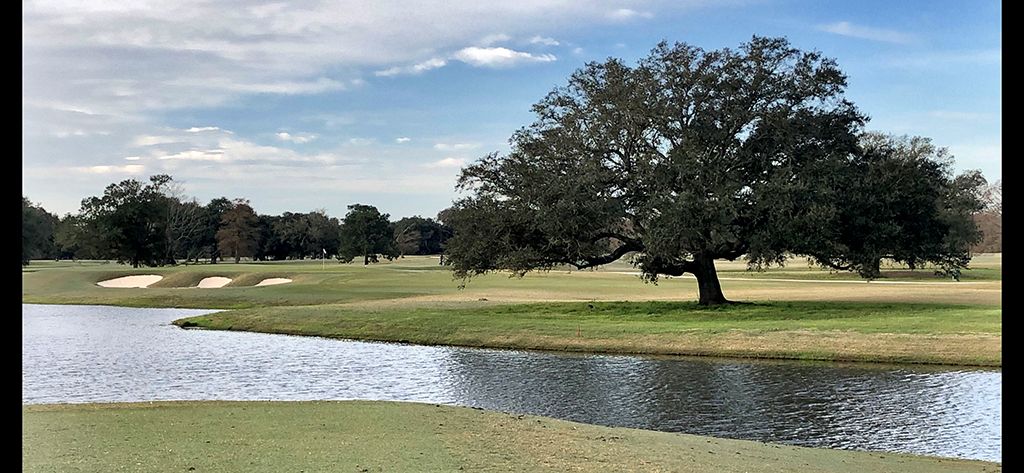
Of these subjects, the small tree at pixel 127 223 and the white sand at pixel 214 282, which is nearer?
the white sand at pixel 214 282

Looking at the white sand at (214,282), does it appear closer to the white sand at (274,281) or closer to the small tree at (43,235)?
A: the white sand at (274,281)

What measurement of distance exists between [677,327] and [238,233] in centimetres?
8326

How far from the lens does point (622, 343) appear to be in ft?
88.7

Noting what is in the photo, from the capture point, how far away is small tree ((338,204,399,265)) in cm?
10581

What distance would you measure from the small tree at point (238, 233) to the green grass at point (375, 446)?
92089 millimetres

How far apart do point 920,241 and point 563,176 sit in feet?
48.4

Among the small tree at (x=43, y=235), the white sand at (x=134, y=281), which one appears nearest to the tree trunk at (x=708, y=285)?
the white sand at (x=134, y=281)

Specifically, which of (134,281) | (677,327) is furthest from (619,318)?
(134,281)

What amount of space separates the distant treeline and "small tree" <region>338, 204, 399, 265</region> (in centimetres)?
13

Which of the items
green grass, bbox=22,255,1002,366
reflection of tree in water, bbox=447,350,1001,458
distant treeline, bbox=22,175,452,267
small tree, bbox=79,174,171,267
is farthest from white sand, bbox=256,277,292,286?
reflection of tree in water, bbox=447,350,1001,458

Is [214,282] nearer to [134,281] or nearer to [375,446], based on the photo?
[134,281]

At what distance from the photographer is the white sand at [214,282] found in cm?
6606
